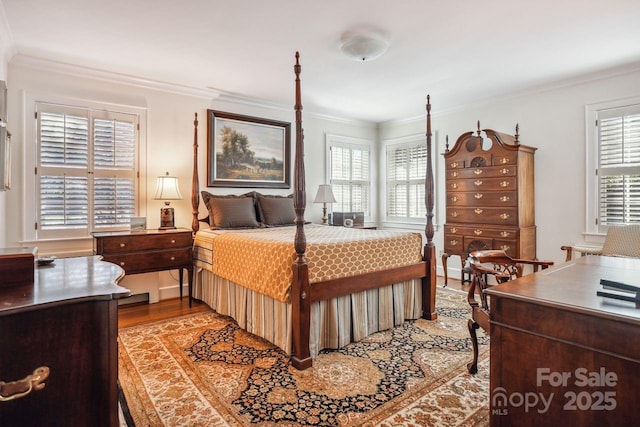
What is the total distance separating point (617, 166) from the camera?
12.2ft

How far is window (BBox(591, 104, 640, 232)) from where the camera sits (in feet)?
11.9

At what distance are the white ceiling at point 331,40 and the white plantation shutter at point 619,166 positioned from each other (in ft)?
1.79

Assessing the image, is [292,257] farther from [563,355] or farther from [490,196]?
[490,196]

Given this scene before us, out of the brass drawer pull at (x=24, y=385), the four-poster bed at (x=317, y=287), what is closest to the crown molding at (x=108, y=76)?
the four-poster bed at (x=317, y=287)

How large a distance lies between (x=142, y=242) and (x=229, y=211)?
0.98m

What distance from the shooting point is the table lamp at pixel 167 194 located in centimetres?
383

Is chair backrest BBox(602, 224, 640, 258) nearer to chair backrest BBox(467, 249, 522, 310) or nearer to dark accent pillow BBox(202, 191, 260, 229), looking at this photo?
chair backrest BBox(467, 249, 522, 310)

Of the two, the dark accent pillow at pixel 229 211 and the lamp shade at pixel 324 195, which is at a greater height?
the lamp shade at pixel 324 195

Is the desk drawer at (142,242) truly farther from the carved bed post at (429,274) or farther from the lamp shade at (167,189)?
the carved bed post at (429,274)

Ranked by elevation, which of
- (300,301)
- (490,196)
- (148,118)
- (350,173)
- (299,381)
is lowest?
(299,381)

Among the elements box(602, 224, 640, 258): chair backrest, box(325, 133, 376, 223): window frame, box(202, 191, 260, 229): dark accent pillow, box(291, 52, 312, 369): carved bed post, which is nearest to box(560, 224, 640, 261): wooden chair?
box(602, 224, 640, 258): chair backrest

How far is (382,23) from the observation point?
2734mm

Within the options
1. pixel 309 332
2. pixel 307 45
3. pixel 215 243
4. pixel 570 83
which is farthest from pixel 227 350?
pixel 570 83

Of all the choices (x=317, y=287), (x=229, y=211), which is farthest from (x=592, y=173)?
(x=229, y=211)
